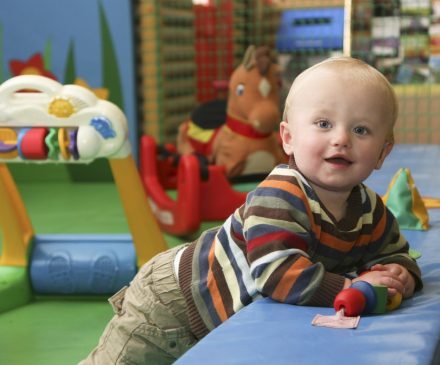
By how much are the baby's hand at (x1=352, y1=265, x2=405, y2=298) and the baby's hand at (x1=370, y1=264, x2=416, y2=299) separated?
0.05 feet

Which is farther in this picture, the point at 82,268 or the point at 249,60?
the point at 249,60

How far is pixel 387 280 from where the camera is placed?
681 millimetres

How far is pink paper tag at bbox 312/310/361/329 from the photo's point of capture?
587 mm

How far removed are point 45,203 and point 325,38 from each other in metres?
2.34

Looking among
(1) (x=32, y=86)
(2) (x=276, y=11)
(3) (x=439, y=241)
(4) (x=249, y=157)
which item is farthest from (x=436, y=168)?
(2) (x=276, y=11)

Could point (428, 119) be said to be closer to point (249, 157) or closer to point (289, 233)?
point (249, 157)

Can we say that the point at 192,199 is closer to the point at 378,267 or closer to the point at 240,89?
the point at 240,89

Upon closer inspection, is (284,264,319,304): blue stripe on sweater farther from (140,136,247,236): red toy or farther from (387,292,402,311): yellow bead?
(140,136,247,236): red toy

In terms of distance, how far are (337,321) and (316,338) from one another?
0.06 metres

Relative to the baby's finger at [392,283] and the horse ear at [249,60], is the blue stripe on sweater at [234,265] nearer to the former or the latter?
the baby's finger at [392,283]

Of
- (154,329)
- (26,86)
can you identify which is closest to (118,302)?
(154,329)

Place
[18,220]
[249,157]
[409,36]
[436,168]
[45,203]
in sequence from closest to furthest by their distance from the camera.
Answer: [18,220] → [436,168] → [249,157] → [45,203] → [409,36]

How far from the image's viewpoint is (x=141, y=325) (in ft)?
2.75

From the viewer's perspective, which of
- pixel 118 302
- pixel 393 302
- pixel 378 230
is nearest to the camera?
pixel 393 302
